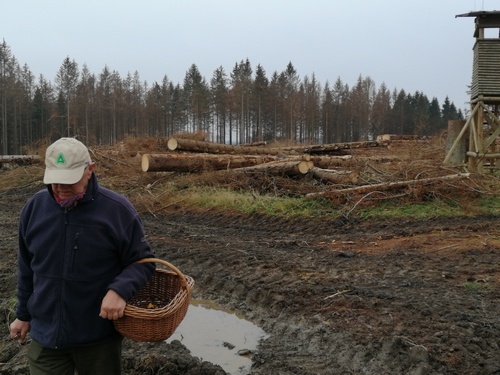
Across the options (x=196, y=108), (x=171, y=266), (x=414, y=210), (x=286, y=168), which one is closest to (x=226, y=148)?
(x=286, y=168)

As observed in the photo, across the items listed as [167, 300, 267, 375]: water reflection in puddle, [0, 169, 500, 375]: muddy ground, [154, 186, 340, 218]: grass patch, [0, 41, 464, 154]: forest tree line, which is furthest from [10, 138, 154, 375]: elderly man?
[0, 41, 464, 154]: forest tree line

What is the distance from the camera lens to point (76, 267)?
7.79ft

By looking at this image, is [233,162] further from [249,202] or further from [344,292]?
[344,292]

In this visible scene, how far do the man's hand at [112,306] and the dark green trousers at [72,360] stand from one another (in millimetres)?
247

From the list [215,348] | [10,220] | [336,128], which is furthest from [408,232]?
[336,128]

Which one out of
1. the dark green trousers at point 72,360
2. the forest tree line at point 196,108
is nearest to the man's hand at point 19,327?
the dark green trousers at point 72,360

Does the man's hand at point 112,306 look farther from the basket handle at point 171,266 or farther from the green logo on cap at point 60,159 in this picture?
the green logo on cap at point 60,159

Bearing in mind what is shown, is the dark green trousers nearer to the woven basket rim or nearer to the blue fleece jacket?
the blue fleece jacket

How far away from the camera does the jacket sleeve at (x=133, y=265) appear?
93.4 inches

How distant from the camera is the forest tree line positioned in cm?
5169

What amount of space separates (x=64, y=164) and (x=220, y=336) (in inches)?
115

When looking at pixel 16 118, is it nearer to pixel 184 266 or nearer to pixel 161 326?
pixel 184 266

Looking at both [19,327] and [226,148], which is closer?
[19,327]

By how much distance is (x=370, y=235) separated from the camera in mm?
8203
